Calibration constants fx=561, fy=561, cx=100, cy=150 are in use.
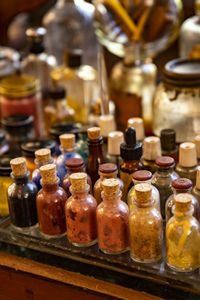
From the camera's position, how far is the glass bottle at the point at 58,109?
41.3 inches

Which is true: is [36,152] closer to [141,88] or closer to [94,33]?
[141,88]

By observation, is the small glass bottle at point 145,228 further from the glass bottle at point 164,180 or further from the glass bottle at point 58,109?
the glass bottle at point 58,109

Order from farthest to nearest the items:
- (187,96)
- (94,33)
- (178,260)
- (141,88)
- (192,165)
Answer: (94,33) → (141,88) → (187,96) → (192,165) → (178,260)

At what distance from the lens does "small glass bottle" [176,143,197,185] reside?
2.56 ft

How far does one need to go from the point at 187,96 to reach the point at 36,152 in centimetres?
28

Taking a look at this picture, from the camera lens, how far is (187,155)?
78 cm

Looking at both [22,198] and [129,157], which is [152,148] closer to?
[129,157]

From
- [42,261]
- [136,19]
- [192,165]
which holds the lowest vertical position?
[42,261]

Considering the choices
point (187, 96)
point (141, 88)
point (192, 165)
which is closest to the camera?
point (192, 165)

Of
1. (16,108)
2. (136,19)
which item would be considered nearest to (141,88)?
(136,19)

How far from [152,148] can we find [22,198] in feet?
0.66

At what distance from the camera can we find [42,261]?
783 millimetres

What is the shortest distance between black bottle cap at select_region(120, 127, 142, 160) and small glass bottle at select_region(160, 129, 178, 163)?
3.1 inches

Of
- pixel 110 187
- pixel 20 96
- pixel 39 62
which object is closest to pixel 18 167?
pixel 110 187
